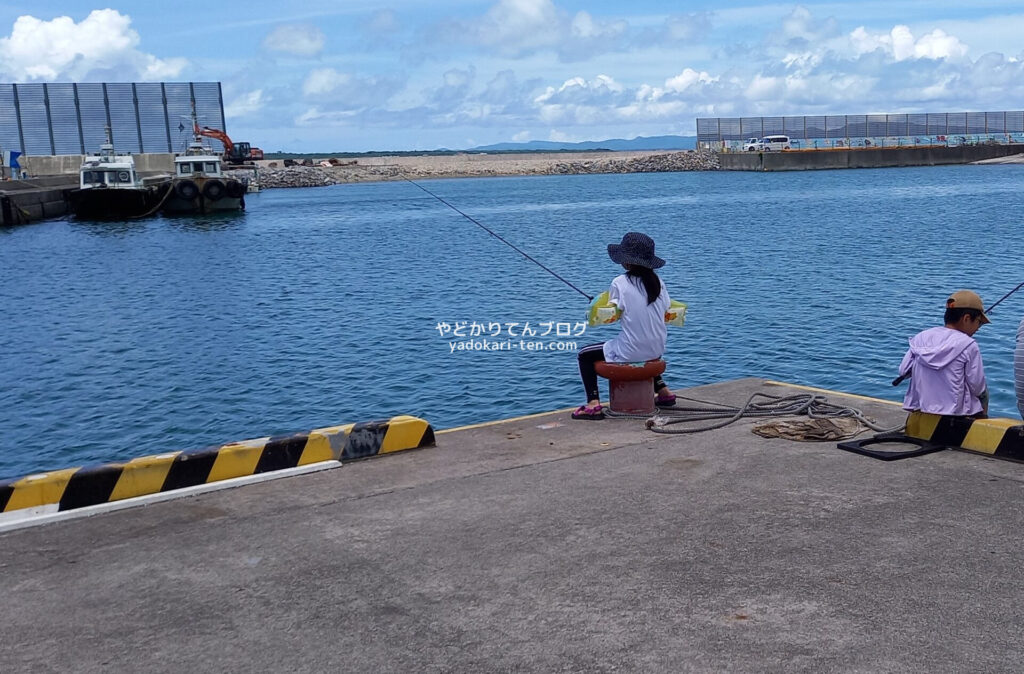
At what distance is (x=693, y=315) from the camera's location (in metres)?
21.7

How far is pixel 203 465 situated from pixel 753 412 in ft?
13.7

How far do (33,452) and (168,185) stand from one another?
181 feet

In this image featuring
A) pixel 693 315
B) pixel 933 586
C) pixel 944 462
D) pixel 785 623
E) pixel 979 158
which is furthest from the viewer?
pixel 979 158

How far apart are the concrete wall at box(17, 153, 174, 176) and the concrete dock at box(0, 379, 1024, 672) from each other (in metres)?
88.6

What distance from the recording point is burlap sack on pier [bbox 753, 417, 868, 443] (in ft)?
23.2

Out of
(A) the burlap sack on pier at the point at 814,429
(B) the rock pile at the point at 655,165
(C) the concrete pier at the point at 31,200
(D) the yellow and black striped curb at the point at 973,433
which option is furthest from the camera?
(B) the rock pile at the point at 655,165

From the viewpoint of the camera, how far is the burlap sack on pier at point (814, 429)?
23.2ft

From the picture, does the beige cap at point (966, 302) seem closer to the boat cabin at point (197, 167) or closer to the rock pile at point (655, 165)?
the boat cabin at point (197, 167)

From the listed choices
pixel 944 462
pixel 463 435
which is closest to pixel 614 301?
pixel 463 435

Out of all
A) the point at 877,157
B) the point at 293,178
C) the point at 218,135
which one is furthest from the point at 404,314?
the point at 293,178

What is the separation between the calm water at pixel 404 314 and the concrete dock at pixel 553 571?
7.39 m

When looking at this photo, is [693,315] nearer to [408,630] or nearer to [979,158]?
[408,630]

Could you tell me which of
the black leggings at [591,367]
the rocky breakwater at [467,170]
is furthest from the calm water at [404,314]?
the rocky breakwater at [467,170]

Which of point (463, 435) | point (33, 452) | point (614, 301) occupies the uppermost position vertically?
point (614, 301)
